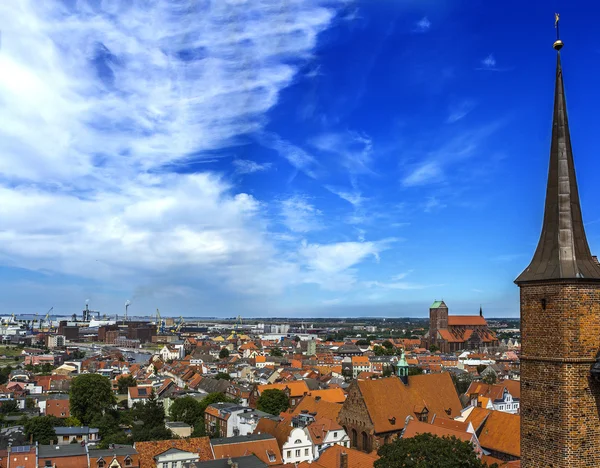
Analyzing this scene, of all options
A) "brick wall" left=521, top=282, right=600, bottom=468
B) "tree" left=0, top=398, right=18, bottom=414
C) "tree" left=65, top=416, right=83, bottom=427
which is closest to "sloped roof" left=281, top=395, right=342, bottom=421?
"tree" left=65, top=416, right=83, bottom=427

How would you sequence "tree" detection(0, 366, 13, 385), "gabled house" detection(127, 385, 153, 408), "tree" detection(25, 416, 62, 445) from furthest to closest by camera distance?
"tree" detection(0, 366, 13, 385) < "gabled house" detection(127, 385, 153, 408) < "tree" detection(25, 416, 62, 445)

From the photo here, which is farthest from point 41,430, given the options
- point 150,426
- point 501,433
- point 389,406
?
point 501,433

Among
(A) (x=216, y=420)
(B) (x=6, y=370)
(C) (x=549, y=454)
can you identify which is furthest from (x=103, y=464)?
(B) (x=6, y=370)

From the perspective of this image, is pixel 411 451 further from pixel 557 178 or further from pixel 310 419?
pixel 310 419

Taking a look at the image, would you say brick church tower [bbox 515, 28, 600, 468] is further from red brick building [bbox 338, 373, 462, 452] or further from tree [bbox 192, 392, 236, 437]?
tree [bbox 192, 392, 236, 437]

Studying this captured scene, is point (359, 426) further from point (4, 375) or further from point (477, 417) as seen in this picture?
point (4, 375)

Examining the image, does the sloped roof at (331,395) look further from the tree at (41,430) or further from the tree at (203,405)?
the tree at (41,430)
